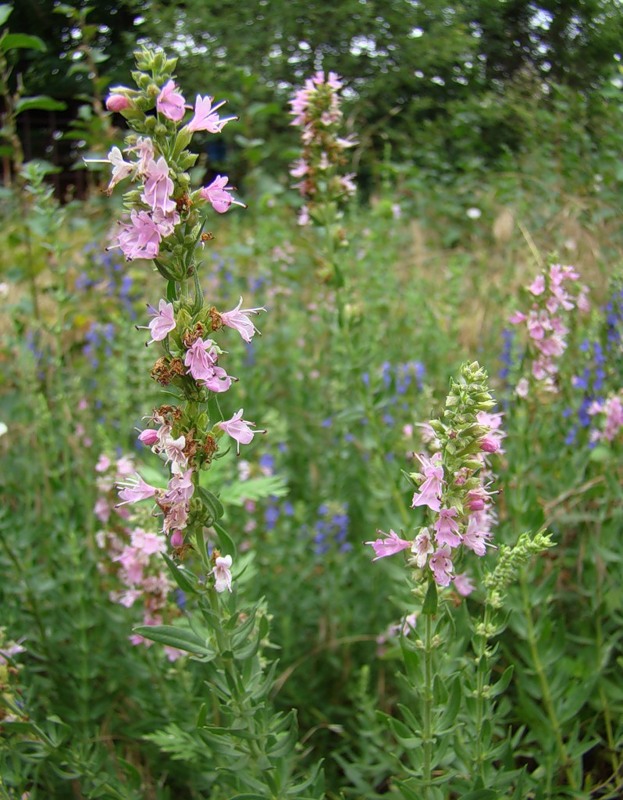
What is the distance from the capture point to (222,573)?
1.57 metres

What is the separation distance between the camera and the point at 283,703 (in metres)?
2.98

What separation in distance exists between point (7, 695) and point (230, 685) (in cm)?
72

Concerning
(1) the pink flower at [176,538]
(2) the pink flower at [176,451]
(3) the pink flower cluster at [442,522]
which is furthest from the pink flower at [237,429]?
(3) the pink flower cluster at [442,522]

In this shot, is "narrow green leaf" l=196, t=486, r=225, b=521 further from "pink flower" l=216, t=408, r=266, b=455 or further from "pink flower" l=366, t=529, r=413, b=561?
"pink flower" l=366, t=529, r=413, b=561

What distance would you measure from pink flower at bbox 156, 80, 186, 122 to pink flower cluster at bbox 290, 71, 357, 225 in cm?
144

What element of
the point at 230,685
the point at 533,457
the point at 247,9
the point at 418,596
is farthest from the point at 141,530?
the point at 247,9

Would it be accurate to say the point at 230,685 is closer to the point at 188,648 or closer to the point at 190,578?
the point at 188,648

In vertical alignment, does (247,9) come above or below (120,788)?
above

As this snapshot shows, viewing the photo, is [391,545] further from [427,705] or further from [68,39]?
[68,39]

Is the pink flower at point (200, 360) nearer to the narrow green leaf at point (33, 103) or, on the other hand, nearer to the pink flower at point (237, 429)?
the pink flower at point (237, 429)

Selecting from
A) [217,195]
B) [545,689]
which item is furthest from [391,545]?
[545,689]

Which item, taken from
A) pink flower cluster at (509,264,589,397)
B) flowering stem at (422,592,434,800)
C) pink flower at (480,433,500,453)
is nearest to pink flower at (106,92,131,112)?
pink flower at (480,433,500,453)

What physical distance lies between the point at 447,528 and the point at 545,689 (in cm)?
113

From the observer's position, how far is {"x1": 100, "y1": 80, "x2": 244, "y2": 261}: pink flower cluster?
4.48 ft
